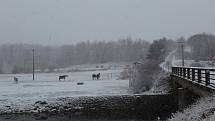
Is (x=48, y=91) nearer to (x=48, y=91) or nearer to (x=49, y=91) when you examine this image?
(x=48, y=91)

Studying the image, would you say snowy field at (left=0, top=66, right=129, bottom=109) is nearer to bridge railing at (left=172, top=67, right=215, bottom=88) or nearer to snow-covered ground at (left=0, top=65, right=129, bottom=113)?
snow-covered ground at (left=0, top=65, right=129, bottom=113)

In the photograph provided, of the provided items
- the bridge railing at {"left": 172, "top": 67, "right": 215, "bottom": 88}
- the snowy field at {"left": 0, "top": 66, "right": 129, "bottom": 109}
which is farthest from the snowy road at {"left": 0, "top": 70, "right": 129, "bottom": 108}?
the bridge railing at {"left": 172, "top": 67, "right": 215, "bottom": 88}

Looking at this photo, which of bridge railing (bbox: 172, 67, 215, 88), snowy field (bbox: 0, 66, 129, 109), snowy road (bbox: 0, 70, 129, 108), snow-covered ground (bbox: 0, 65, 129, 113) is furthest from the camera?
snowy road (bbox: 0, 70, 129, 108)

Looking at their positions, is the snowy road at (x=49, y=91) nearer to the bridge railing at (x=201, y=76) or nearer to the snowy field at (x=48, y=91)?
the snowy field at (x=48, y=91)

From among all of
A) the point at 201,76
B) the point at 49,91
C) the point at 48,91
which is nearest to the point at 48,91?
the point at 48,91

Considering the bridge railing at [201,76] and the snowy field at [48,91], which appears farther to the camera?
the snowy field at [48,91]

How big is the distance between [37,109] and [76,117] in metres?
4.30

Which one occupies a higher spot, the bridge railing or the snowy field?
the bridge railing

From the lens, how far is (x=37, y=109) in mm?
32719

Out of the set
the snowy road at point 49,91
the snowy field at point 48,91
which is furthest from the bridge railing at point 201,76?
the snowy road at point 49,91

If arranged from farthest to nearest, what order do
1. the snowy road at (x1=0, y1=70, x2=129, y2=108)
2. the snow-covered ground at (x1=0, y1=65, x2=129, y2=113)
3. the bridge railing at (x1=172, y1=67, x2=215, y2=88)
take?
the snowy road at (x1=0, y1=70, x2=129, y2=108) < the snow-covered ground at (x1=0, y1=65, x2=129, y2=113) < the bridge railing at (x1=172, y1=67, x2=215, y2=88)

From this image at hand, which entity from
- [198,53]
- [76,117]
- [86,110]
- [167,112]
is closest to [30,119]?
[76,117]

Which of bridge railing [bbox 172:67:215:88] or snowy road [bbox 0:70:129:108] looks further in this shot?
snowy road [bbox 0:70:129:108]

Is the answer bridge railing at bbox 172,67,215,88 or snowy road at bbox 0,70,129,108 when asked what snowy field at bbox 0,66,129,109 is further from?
bridge railing at bbox 172,67,215,88
